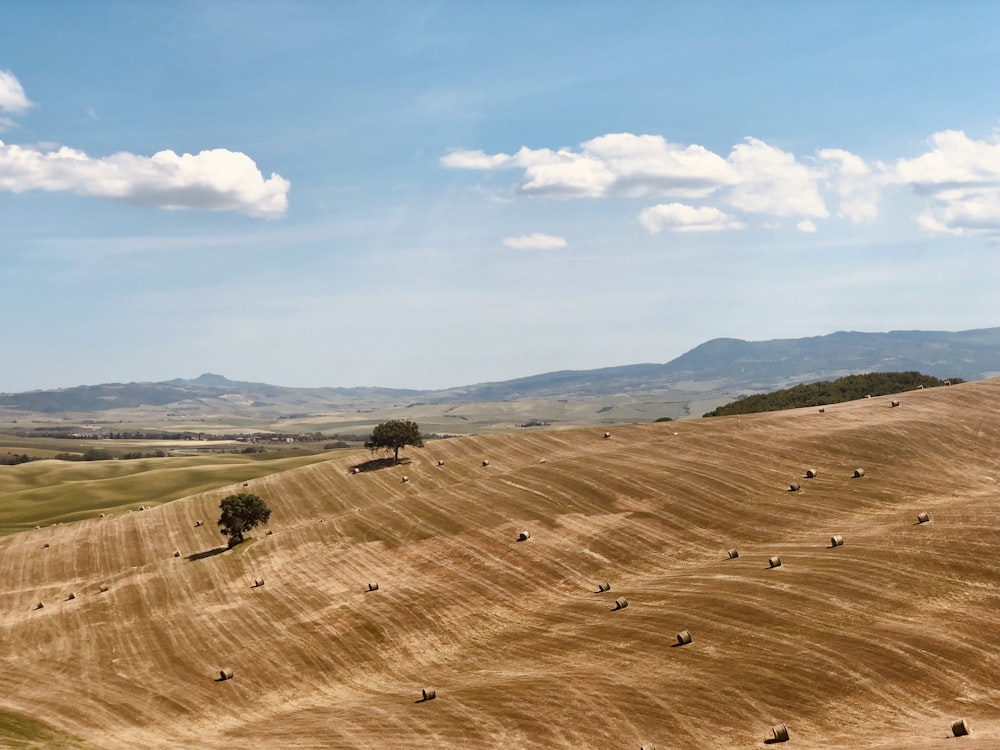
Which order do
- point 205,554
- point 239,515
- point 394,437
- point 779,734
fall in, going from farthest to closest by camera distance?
point 394,437 < point 239,515 < point 205,554 < point 779,734

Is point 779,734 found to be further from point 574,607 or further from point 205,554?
point 205,554

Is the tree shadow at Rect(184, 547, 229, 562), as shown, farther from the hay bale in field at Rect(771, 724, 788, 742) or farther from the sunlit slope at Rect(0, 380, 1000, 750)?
the hay bale in field at Rect(771, 724, 788, 742)

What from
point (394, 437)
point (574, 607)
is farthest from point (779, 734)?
point (394, 437)

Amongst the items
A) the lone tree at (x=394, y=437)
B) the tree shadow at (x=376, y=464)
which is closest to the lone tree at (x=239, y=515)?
the tree shadow at (x=376, y=464)

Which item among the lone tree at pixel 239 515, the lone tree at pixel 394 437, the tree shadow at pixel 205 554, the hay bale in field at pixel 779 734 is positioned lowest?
the tree shadow at pixel 205 554

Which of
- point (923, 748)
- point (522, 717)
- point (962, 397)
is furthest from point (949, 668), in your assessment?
point (962, 397)

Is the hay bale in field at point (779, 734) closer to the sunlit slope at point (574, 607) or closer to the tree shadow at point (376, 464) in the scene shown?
the sunlit slope at point (574, 607)

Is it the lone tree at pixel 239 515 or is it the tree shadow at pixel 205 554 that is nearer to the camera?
A: the tree shadow at pixel 205 554

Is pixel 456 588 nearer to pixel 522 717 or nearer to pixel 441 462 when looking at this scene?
pixel 522 717
